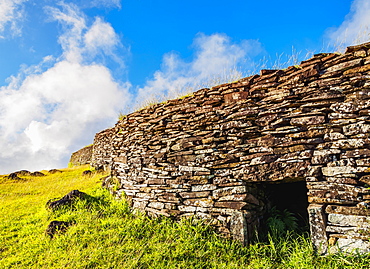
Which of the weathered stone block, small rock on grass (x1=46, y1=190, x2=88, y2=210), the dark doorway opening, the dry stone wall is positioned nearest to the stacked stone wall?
small rock on grass (x1=46, y1=190, x2=88, y2=210)

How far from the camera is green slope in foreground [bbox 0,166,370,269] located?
161 inches

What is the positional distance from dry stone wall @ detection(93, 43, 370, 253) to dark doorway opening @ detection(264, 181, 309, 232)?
10.8 inches

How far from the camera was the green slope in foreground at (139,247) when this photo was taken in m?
4.08

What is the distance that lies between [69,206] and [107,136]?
9051 millimetres

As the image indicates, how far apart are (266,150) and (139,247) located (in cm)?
314

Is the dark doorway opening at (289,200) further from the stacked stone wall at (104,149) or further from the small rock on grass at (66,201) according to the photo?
the stacked stone wall at (104,149)

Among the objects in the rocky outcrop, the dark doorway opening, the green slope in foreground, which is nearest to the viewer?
the green slope in foreground

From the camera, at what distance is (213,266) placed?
161 inches

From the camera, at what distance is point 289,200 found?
19.8 feet

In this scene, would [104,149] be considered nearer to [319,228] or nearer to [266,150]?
[266,150]

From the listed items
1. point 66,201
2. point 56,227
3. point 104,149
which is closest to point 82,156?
point 104,149

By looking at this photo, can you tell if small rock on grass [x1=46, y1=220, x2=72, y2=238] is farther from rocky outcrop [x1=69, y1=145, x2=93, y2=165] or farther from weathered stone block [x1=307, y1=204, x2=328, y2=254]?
rocky outcrop [x1=69, y1=145, x2=93, y2=165]

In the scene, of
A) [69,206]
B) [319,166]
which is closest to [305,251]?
[319,166]

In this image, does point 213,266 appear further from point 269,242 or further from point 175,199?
point 175,199
